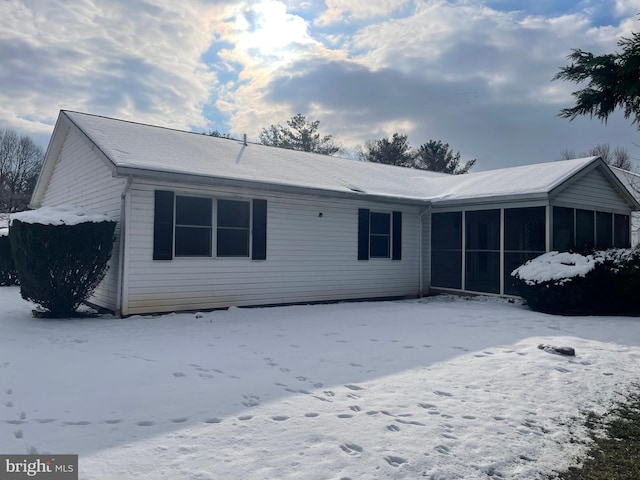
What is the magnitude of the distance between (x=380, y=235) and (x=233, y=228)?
14.3ft

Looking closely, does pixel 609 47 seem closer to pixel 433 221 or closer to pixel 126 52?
pixel 433 221

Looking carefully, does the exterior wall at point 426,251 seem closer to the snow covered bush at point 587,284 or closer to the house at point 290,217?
the house at point 290,217

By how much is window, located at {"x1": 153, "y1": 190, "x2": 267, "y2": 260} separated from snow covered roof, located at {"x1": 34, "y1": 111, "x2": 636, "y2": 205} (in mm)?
626

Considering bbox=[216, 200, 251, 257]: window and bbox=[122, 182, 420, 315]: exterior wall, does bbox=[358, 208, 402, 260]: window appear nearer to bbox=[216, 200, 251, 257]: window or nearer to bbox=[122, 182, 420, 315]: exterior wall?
bbox=[122, 182, 420, 315]: exterior wall

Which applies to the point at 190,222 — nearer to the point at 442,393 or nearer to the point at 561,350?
the point at 442,393

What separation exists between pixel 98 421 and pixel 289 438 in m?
1.50

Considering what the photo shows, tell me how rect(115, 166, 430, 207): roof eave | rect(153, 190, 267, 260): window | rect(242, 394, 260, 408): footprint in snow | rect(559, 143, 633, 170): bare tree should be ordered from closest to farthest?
rect(242, 394, 260, 408): footprint in snow, rect(115, 166, 430, 207): roof eave, rect(153, 190, 267, 260): window, rect(559, 143, 633, 170): bare tree

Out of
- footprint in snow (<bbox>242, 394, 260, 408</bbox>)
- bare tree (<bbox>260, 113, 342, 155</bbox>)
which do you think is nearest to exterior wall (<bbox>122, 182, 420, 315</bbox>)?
footprint in snow (<bbox>242, 394, 260, 408</bbox>)

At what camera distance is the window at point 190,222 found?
352 inches

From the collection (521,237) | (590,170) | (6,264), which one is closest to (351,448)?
(521,237)

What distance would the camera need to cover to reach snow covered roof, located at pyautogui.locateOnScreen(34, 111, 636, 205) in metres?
8.60

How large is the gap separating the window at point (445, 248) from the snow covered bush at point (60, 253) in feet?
28.4

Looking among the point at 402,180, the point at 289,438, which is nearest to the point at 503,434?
the point at 289,438

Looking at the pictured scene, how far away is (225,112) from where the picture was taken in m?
18.0
